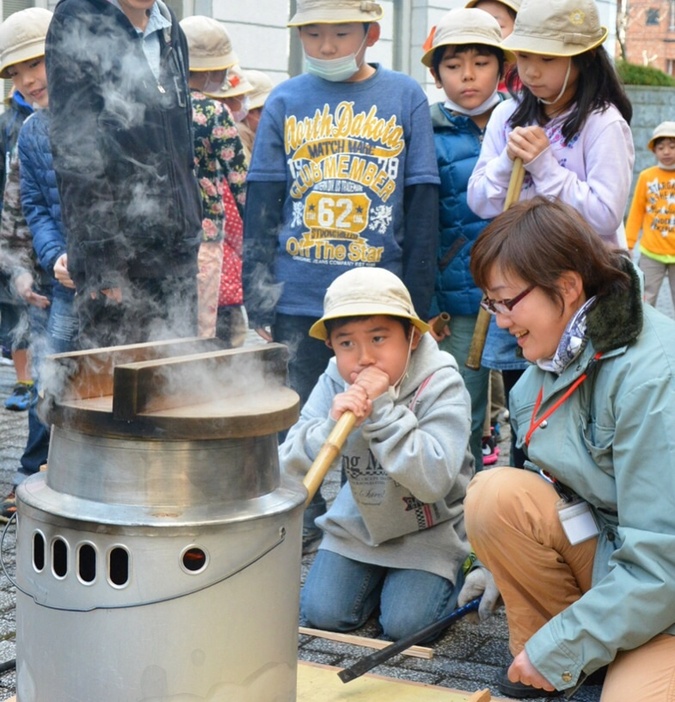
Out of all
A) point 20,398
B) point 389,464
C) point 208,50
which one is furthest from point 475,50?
point 20,398

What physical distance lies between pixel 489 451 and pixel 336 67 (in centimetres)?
205

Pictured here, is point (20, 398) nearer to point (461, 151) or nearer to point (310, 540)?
point (310, 540)

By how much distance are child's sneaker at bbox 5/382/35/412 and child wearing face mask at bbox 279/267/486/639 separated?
3276 millimetres

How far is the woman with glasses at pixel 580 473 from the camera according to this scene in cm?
237

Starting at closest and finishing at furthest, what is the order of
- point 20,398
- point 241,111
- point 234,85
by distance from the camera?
1. point 234,85
2. point 241,111
3. point 20,398

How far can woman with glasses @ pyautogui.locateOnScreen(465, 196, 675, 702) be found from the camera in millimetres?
2371

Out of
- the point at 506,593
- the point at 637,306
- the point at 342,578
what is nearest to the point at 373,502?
the point at 342,578

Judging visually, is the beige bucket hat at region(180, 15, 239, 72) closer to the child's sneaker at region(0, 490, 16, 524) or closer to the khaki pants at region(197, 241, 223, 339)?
the khaki pants at region(197, 241, 223, 339)

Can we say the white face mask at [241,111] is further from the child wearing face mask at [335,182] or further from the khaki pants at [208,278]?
the child wearing face mask at [335,182]

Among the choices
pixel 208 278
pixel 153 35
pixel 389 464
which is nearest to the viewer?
pixel 389 464

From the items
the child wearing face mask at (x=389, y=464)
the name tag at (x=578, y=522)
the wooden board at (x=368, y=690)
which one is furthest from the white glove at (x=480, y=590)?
the name tag at (x=578, y=522)

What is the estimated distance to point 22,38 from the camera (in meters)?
4.32

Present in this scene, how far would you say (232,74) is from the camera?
604 centimetres

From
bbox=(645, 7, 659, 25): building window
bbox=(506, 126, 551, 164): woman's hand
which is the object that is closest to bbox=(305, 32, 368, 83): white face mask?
bbox=(506, 126, 551, 164): woman's hand
